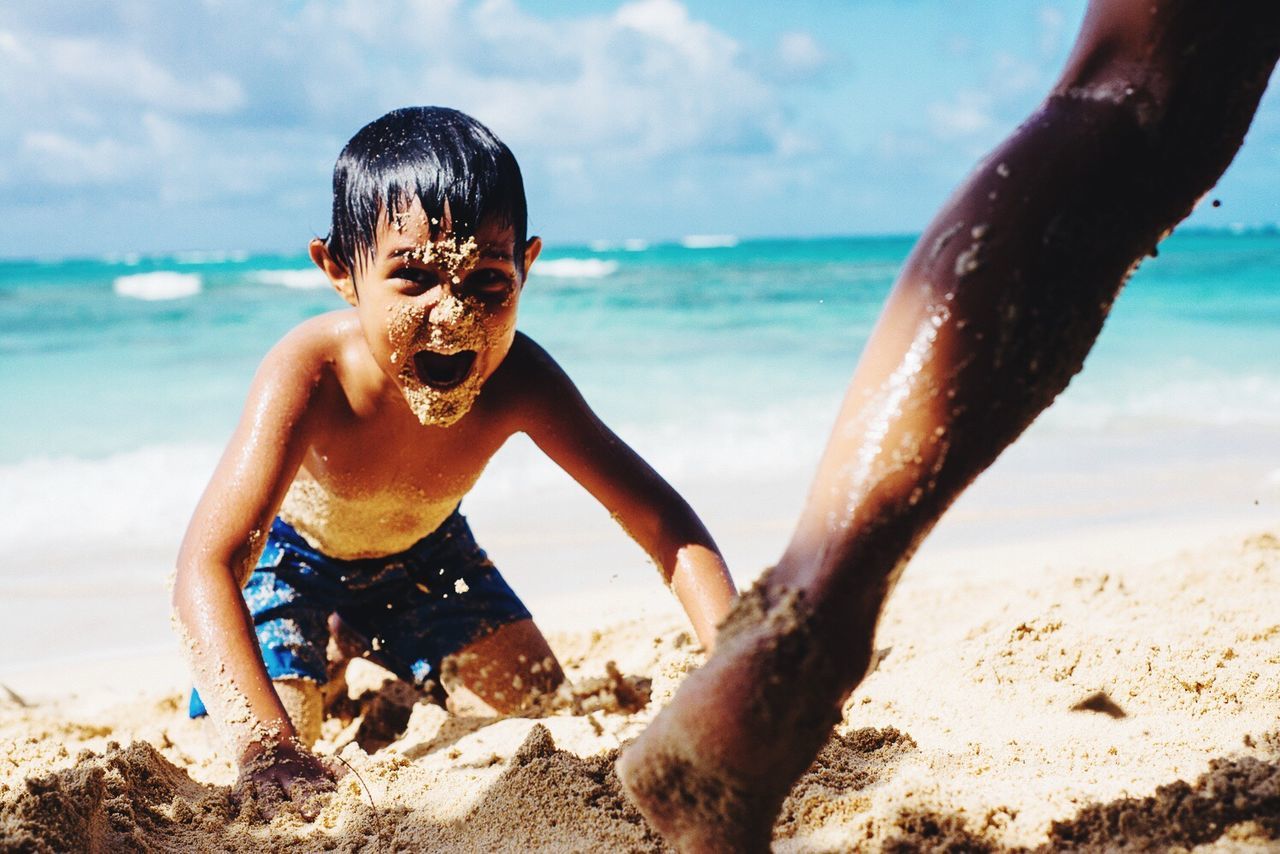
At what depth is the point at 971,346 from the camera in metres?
1.02

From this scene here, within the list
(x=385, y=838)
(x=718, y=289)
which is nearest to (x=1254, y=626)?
(x=385, y=838)

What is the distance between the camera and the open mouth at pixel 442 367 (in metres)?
2.07

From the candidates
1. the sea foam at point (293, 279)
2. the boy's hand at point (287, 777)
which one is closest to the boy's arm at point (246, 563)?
the boy's hand at point (287, 777)

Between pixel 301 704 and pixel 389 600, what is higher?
pixel 389 600

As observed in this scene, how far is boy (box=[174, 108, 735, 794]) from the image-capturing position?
6.33 ft

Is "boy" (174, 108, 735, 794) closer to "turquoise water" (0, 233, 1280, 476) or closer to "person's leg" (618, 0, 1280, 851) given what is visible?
"person's leg" (618, 0, 1280, 851)

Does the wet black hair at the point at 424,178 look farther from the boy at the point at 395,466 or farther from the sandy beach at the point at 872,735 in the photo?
the sandy beach at the point at 872,735

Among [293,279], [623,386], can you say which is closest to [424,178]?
[623,386]

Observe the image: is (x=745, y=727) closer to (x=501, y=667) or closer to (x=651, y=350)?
(x=501, y=667)

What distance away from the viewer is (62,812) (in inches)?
56.5

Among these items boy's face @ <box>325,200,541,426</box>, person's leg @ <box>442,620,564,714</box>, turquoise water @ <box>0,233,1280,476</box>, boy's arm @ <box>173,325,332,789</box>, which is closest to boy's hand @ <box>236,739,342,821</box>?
boy's arm @ <box>173,325,332,789</box>

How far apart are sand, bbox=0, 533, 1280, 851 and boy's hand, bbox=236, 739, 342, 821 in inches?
0.7

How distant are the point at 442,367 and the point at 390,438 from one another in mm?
312

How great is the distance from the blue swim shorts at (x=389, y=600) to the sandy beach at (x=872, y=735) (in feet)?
0.58
